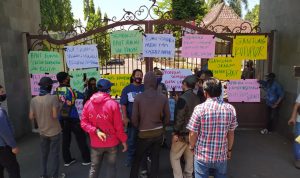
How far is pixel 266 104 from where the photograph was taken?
21.7ft

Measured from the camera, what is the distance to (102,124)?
350 centimetres

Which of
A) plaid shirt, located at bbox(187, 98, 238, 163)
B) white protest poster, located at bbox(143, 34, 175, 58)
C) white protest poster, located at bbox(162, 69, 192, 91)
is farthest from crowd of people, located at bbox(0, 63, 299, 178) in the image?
white protest poster, located at bbox(143, 34, 175, 58)

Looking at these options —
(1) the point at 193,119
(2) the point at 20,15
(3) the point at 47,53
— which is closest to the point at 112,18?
(3) the point at 47,53

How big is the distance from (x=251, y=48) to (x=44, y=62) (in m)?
4.59

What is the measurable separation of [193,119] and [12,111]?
14.9 ft

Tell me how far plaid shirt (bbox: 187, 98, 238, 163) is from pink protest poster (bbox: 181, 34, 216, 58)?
332cm

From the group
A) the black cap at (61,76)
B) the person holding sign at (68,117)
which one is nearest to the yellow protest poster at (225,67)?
the person holding sign at (68,117)

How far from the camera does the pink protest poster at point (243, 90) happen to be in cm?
654

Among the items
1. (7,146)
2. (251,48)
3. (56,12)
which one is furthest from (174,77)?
(56,12)

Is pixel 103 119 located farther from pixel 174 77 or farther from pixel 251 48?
pixel 251 48

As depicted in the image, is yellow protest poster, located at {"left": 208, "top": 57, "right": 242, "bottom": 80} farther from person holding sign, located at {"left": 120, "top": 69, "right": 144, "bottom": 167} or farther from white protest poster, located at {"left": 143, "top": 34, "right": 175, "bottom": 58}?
person holding sign, located at {"left": 120, "top": 69, "right": 144, "bottom": 167}

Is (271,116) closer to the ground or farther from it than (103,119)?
closer to the ground

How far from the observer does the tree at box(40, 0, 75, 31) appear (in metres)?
18.7

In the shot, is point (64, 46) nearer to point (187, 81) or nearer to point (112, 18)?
point (112, 18)
